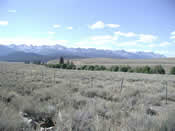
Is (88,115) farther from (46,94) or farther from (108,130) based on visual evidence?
(46,94)

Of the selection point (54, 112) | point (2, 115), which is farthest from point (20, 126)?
point (54, 112)

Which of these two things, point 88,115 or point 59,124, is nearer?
point 59,124

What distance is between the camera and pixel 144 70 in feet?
186

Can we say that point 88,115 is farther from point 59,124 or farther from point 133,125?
point 133,125

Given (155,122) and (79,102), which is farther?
(79,102)

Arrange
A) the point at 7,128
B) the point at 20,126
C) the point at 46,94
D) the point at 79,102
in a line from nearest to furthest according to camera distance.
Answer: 1. the point at 7,128
2. the point at 20,126
3. the point at 79,102
4. the point at 46,94

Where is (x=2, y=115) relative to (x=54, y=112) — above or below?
above

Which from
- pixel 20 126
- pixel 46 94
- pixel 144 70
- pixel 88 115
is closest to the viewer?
pixel 20 126

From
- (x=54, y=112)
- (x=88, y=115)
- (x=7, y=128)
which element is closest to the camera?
(x=7, y=128)

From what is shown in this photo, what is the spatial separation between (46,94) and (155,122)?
6015 mm

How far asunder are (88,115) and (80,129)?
0.90 meters

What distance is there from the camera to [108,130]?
3.77 meters

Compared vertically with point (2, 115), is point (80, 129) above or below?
below

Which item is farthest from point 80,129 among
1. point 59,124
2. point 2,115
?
point 2,115
